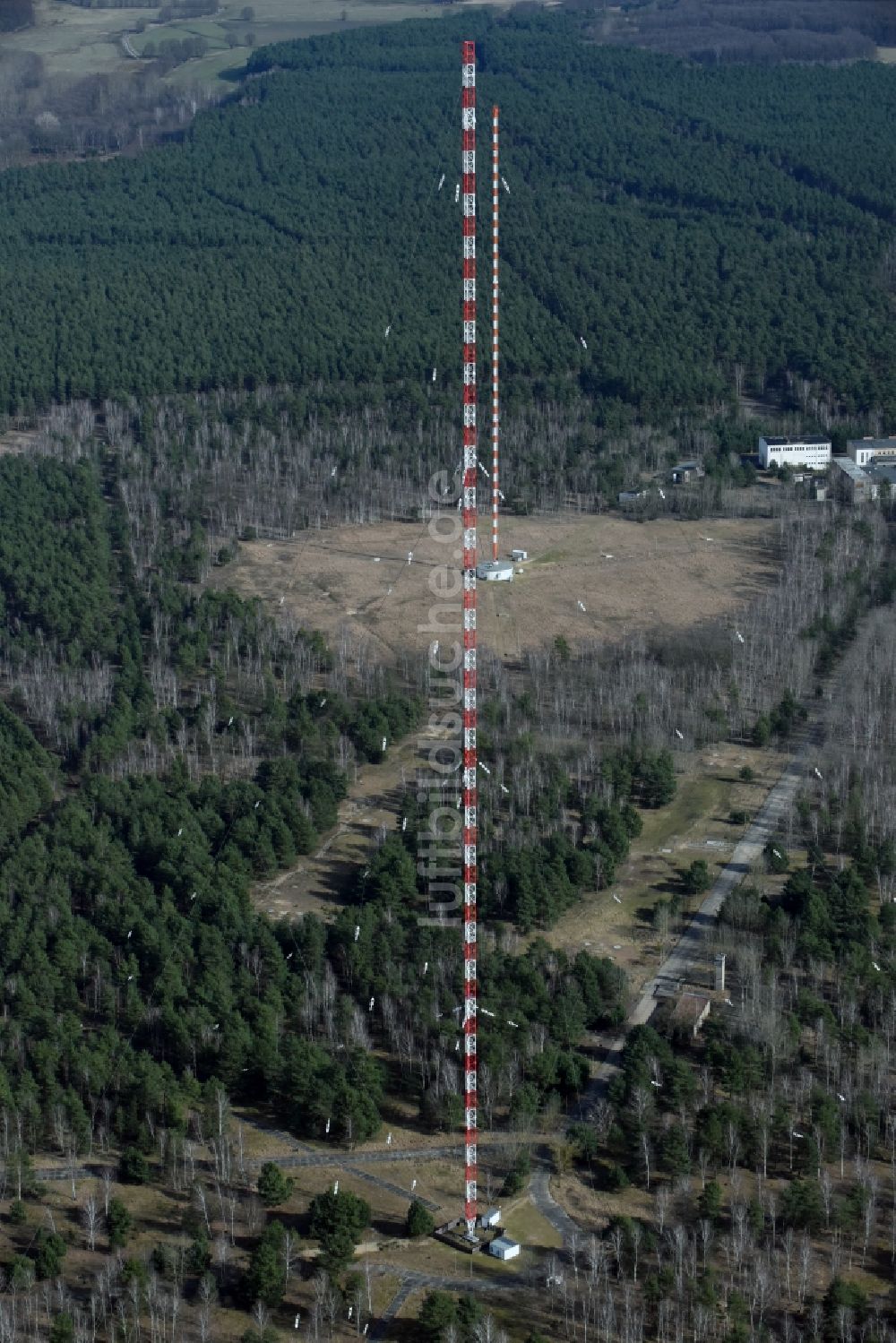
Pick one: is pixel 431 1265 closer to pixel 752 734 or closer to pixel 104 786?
pixel 104 786

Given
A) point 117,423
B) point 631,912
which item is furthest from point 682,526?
point 631,912

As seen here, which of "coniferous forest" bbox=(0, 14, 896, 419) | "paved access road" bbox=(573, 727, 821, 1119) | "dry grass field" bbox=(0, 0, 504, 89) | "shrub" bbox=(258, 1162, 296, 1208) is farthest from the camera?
"dry grass field" bbox=(0, 0, 504, 89)

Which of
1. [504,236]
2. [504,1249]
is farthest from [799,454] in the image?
[504,1249]

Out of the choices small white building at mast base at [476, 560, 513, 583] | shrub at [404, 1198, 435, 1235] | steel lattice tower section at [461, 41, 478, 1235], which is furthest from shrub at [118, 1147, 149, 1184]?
small white building at mast base at [476, 560, 513, 583]

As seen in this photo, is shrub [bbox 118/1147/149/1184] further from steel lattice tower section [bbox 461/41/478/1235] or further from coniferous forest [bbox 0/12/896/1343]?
steel lattice tower section [bbox 461/41/478/1235]

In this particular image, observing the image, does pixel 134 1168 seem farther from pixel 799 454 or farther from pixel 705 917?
pixel 799 454
